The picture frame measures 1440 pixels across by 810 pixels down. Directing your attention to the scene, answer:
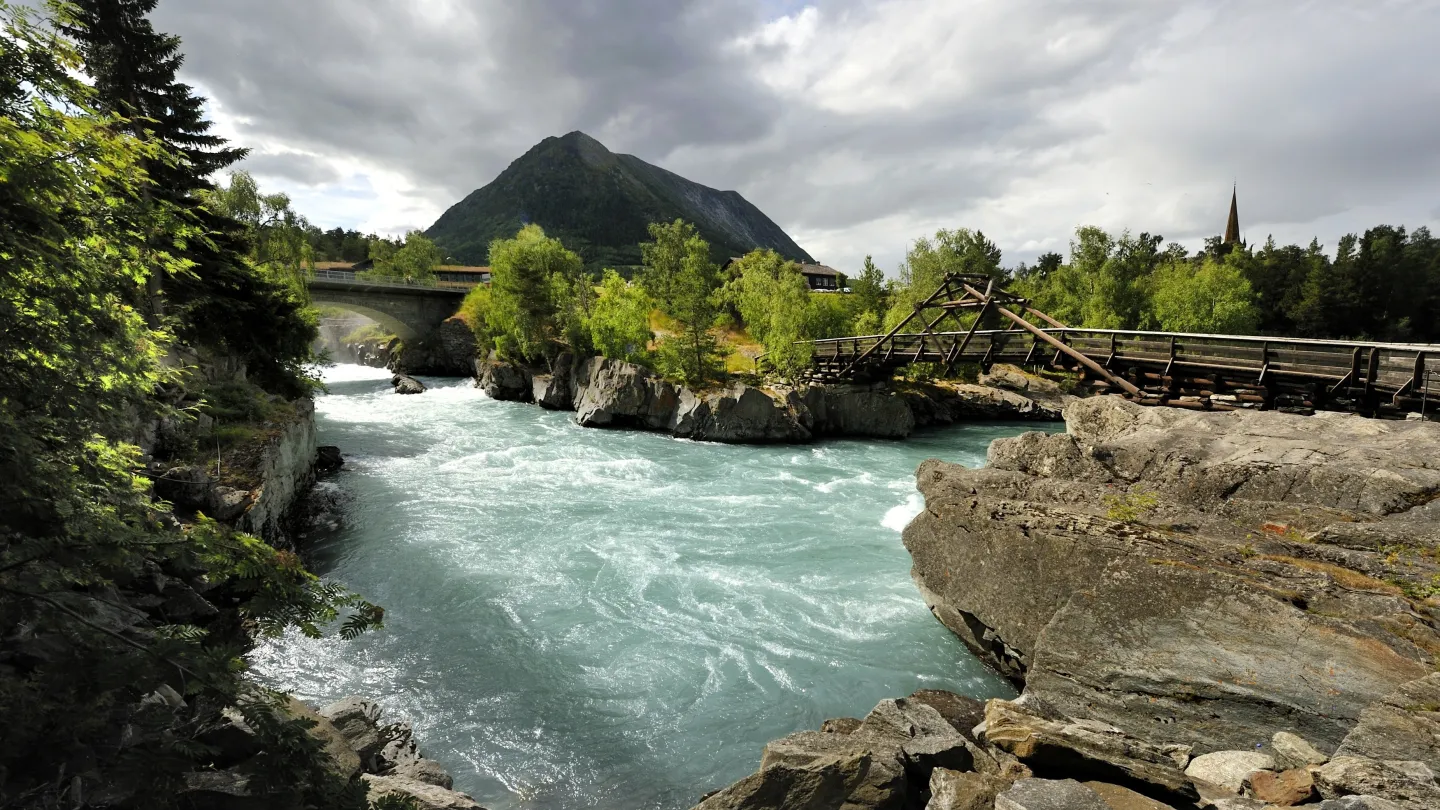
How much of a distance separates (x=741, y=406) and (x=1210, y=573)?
82.1 feet

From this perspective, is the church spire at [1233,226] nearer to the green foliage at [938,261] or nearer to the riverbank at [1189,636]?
the green foliage at [938,261]

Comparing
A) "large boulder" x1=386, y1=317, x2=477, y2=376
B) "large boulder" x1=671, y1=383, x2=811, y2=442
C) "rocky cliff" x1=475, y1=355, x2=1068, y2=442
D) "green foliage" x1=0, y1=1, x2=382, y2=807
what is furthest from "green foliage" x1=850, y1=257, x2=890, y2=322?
"green foliage" x1=0, y1=1, x2=382, y2=807

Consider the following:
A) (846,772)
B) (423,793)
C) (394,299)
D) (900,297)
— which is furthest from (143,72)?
(900,297)

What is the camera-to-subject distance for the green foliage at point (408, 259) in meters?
81.4

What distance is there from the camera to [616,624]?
12.4 m

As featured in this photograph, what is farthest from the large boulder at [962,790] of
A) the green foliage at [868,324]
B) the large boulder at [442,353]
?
the large boulder at [442,353]

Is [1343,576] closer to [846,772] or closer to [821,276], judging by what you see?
[846,772]

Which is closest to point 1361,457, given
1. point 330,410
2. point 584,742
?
point 584,742

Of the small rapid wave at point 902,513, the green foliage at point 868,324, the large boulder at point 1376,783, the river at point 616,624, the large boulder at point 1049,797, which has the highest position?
the green foliage at point 868,324

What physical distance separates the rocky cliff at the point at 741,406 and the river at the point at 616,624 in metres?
7.89

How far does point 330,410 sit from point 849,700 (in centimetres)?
4129

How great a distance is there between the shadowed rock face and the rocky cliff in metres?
20.9

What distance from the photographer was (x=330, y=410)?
38938 mm

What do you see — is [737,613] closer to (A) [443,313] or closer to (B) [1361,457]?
(B) [1361,457]
